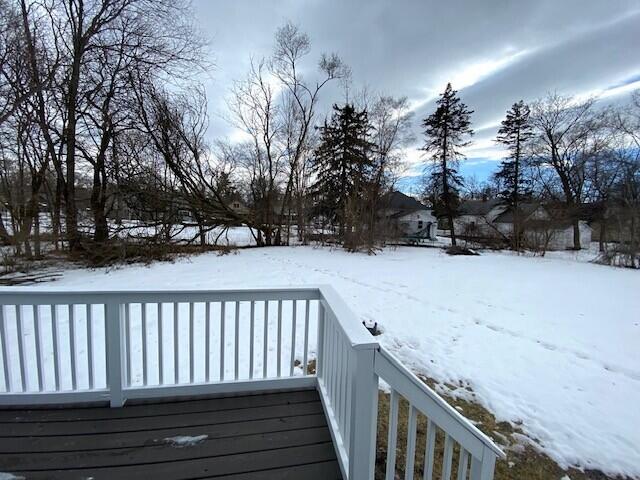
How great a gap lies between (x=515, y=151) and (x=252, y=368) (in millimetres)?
23198

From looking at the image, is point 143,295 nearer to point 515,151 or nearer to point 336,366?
point 336,366

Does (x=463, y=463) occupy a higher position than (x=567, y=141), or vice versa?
(x=567, y=141)

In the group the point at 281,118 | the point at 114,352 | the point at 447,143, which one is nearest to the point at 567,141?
the point at 447,143

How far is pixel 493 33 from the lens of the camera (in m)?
6.54

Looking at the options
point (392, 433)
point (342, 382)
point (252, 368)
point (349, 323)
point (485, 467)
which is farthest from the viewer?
point (252, 368)

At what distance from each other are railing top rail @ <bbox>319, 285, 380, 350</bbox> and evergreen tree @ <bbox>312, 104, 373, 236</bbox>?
15630 mm

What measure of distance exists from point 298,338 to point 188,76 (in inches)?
380

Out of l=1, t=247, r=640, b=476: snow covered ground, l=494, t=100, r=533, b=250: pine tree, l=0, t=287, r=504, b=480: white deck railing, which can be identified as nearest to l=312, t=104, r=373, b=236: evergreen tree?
l=494, t=100, r=533, b=250: pine tree

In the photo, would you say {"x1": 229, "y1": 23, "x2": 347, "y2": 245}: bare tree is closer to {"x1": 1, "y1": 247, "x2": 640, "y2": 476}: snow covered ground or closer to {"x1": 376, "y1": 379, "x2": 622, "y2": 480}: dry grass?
{"x1": 1, "y1": 247, "x2": 640, "y2": 476}: snow covered ground

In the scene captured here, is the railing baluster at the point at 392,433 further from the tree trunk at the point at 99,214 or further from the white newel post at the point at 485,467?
the tree trunk at the point at 99,214

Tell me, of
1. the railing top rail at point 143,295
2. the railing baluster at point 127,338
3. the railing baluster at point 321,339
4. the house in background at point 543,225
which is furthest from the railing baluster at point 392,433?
the house in background at point 543,225

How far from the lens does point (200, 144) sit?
40.7ft

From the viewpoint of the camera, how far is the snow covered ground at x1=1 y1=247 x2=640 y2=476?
2342 mm

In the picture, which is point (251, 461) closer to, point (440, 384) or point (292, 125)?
point (440, 384)
